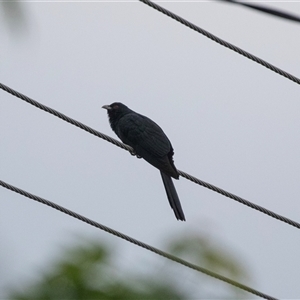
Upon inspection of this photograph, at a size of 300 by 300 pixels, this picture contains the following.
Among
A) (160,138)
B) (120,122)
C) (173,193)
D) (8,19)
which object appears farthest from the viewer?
(120,122)

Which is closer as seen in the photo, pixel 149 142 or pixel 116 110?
pixel 149 142

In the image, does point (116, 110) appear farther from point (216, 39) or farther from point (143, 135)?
point (216, 39)

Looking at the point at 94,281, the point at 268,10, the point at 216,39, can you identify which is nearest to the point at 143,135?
the point at 216,39

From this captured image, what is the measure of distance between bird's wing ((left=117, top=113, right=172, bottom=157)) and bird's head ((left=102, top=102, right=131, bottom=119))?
0.31m

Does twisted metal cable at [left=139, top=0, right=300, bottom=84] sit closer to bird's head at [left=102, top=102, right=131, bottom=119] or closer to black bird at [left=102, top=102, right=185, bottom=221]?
black bird at [left=102, top=102, right=185, bottom=221]

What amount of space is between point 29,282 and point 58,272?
67 mm

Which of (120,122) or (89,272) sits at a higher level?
(120,122)

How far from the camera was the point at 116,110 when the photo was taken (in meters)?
9.15

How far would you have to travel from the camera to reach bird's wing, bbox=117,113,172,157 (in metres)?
7.88

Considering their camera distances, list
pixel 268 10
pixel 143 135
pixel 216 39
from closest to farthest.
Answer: pixel 268 10 < pixel 216 39 < pixel 143 135

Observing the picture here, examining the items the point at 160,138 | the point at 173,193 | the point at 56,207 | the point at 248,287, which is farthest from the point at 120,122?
the point at 248,287

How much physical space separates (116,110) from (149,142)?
136cm

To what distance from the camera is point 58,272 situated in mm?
1429

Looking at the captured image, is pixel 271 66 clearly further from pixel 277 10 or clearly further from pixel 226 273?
pixel 226 273
